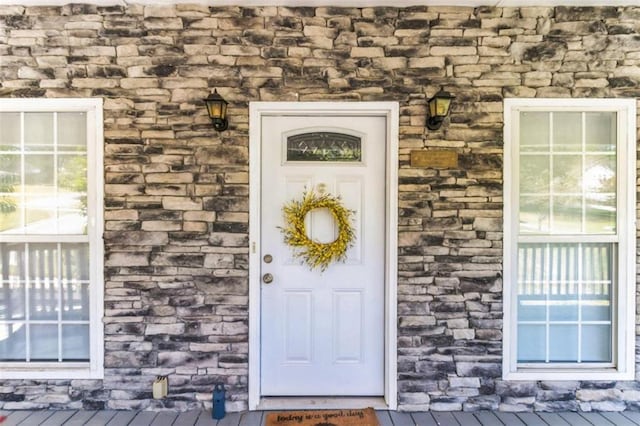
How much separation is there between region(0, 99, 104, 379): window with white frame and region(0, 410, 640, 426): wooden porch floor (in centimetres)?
31

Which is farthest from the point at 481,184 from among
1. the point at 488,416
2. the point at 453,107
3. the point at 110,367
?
the point at 110,367

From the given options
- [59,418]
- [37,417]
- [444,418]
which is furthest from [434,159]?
[37,417]

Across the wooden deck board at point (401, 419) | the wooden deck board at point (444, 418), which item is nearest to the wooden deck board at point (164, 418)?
the wooden deck board at point (401, 419)

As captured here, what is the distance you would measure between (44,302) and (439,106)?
3.12m

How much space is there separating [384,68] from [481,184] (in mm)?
1075

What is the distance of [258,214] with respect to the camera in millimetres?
2562

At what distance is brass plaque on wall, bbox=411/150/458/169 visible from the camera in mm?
2543

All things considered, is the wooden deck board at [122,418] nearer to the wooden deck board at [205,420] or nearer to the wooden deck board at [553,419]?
the wooden deck board at [205,420]

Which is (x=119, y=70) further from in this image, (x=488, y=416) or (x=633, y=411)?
(x=633, y=411)

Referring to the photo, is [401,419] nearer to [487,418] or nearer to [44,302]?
[487,418]

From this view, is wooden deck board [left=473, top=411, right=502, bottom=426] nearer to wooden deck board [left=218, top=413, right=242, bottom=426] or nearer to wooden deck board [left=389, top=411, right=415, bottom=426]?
wooden deck board [left=389, top=411, right=415, bottom=426]

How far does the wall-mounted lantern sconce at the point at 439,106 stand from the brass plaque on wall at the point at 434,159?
8.1 inches

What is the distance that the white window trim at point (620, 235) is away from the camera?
2.55 m

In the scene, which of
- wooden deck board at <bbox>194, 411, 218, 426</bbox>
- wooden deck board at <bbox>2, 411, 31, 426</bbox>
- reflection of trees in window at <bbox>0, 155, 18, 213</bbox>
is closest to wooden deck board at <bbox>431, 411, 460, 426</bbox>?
wooden deck board at <bbox>194, 411, 218, 426</bbox>
